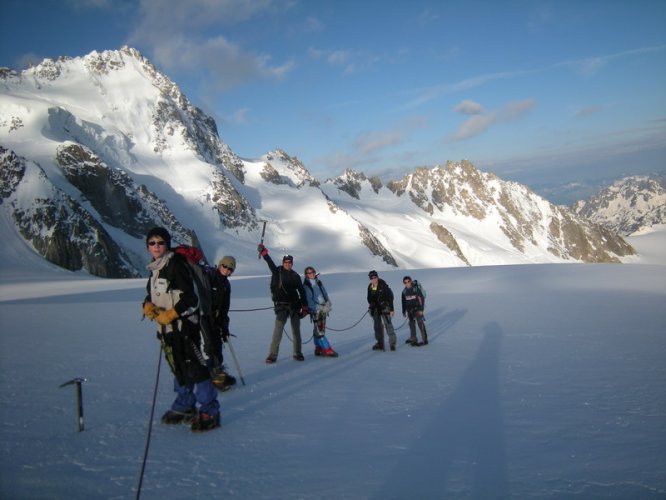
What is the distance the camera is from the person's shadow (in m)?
4.10

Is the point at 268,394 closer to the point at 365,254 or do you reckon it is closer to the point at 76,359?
the point at 76,359

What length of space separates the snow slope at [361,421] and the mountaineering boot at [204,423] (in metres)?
0.11

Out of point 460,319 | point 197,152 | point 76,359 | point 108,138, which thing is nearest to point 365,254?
point 197,152

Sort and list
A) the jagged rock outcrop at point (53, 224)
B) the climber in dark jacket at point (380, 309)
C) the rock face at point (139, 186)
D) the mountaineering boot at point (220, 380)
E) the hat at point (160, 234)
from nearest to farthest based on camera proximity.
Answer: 1. the hat at point (160, 234)
2. the mountaineering boot at point (220, 380)
3. the climber in dark jacket at point (380, 309)
4. the jagged rock outcrop at point (53, 224)
5. the rock face at point (139, 186)

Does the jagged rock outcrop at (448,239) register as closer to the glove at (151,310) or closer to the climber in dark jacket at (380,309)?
the climber in dark jacket at (380,309)

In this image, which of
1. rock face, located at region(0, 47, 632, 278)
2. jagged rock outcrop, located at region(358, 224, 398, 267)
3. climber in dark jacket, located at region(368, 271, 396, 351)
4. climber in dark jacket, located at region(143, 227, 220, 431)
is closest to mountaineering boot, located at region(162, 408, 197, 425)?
climber in dark jacket, located at region(143, 227, 220, 431)

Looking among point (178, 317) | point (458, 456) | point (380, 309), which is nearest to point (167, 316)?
point (178, 317)

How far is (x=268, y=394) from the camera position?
704 centimetres

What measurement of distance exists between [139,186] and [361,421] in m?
89.4

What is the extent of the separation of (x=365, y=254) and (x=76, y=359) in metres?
104

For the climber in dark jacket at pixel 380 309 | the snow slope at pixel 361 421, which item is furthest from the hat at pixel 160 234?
the climber in dark jacket at pixel 380 309

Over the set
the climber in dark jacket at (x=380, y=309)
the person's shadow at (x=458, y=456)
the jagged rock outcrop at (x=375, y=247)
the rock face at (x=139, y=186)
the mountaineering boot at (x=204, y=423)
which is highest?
the rock face at (x=139, y=186)

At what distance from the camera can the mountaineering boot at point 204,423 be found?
5.42 m

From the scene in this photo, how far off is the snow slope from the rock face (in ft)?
173
